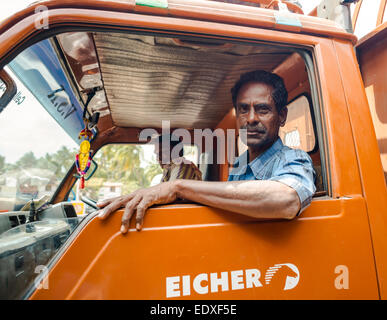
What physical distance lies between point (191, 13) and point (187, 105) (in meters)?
1.48

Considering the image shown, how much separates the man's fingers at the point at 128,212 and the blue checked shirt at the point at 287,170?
1.86 ft

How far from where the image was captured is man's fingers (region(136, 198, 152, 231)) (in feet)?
2.99

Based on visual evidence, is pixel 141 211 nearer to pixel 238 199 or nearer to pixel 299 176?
pixel 238 199

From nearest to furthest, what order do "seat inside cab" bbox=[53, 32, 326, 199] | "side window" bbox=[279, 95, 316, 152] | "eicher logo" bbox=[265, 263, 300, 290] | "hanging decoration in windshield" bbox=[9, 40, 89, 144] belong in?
"eicher logo" bbox=[265, 263, 300, 290] → "hanging decoration in windshield" bbox=[9, 40, 89, 144] → "seat inside cab" bbox=[53, 32, 326, 199] → "side window" bbox=[279, 95, 316, 152]

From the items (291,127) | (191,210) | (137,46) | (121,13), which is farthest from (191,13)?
(291,127)

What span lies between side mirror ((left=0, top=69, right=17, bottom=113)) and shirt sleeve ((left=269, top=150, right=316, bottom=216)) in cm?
117

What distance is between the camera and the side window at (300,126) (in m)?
1.88

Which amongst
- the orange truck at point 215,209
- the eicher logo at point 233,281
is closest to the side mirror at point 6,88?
the orange truck at point 215,209

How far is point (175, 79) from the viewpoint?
1989 mm

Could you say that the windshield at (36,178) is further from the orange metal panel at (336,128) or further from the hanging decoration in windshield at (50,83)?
the orange metal panel at (336,128)

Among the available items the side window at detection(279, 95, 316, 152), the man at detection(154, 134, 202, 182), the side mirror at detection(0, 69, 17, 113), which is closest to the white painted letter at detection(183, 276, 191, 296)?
the side mirror at detection(0, 69, 17, 113)

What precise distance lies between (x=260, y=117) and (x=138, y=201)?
926 millimetres

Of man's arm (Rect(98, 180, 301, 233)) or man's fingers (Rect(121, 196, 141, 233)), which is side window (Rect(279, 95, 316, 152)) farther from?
man's fingers (Rect(121, 196, 141, 233))
